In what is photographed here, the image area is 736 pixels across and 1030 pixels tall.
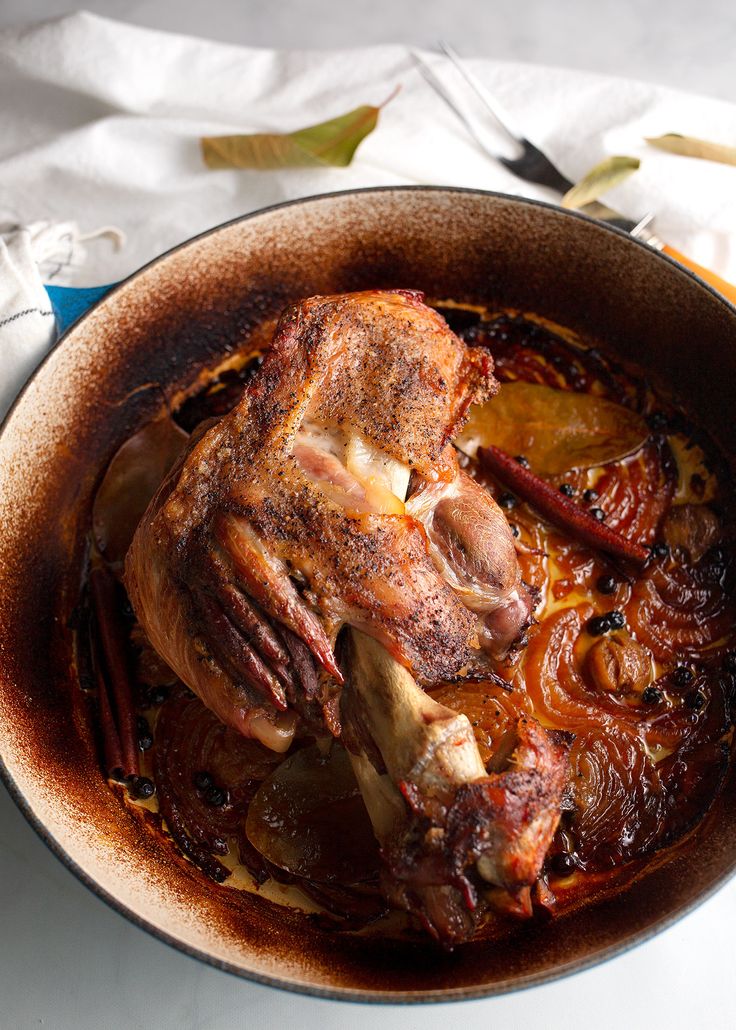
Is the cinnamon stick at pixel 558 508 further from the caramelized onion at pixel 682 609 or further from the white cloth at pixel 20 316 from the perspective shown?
the white cloth at pixel 20 316

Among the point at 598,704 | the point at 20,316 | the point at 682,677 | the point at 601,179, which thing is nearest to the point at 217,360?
the point at 20,316

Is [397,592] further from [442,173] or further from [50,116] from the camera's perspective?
[50,116]

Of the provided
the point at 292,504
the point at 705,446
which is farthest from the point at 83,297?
the point at 705,446

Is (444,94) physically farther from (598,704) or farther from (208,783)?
(208,783)

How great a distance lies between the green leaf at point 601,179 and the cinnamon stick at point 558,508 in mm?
1061

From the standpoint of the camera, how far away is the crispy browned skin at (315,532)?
2309 mm

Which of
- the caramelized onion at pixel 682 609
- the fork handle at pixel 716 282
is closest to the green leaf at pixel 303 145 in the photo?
the fork handle at pixel 716 282

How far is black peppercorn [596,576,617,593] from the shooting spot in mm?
2969

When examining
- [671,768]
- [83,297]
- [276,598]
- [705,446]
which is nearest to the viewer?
[276,598]

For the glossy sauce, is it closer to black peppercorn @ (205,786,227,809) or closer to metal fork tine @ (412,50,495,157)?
black peppercorn @ (205,786,227,809)

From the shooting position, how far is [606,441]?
10.4 feet

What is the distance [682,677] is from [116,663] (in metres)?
1.71

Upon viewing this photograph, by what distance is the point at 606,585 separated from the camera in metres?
2.97

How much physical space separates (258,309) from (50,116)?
138 cm
